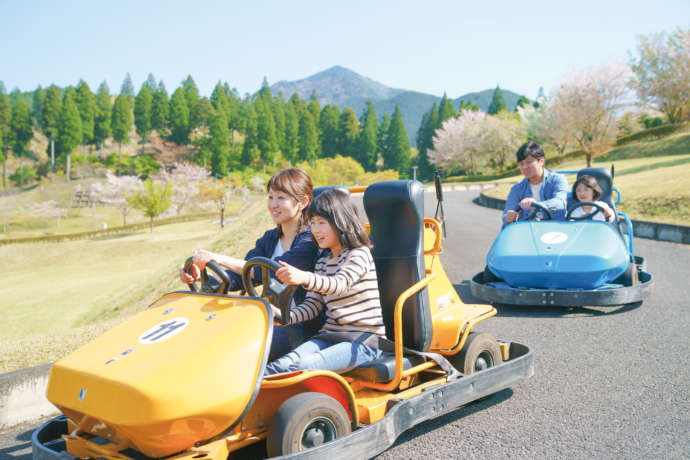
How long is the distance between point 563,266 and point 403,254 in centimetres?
318

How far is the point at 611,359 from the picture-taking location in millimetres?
4992

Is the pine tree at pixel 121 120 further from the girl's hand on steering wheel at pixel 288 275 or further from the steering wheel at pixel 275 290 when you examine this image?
the girl's hand on steering wheel at pixel 288 275

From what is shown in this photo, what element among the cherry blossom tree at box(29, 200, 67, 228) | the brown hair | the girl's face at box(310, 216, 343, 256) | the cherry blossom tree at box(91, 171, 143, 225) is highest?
the brown hair

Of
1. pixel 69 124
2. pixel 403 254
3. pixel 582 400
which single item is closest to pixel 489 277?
pixel 582 400

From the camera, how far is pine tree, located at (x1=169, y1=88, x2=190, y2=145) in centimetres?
8412

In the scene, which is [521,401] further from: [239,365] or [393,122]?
[393,122]

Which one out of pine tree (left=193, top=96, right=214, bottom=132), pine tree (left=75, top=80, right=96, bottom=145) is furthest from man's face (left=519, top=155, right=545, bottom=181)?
pine tree (left=75, top=80, right=96, bottom=145)

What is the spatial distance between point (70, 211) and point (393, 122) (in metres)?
44.8

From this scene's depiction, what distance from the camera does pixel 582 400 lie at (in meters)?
4.10

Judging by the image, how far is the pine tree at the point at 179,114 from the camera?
84.1 meters

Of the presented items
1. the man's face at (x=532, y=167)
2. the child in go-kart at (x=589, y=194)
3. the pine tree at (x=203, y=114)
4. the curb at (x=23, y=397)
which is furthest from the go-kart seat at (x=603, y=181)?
the pine tree at (x=203, y=114)

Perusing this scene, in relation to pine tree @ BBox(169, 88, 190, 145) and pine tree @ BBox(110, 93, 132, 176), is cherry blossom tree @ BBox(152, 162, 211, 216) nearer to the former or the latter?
pine tree @ BBox(169, 88, 190, 145)

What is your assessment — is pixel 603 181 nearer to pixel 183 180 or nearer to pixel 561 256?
pixel 561 256

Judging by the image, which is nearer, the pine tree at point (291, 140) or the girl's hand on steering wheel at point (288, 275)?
the girl's hand on steering wheel at point (288, 275)
